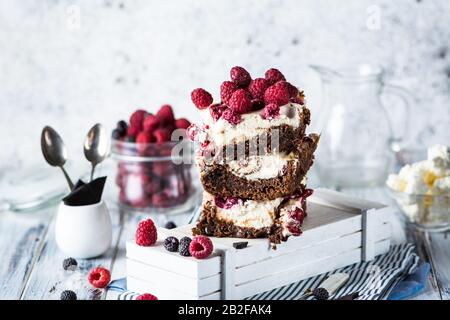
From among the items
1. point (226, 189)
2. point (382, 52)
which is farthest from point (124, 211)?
point (382, 52)

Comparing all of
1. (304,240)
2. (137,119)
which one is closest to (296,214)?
(304,240)

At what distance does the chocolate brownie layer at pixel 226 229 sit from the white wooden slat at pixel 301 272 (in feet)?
0.50

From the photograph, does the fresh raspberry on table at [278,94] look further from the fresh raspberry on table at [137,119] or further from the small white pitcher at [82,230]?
the fresh raspberry on table at [137,119]

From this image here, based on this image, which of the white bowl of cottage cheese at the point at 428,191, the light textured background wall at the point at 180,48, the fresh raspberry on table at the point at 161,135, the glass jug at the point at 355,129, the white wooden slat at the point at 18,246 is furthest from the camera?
the light textured background wall at the point at 180,48

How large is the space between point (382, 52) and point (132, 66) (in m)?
1.40

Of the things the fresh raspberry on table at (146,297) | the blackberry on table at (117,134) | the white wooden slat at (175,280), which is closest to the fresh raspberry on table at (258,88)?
the white wooden slat at (175,280)

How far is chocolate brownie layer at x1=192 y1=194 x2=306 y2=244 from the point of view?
2.86 meters

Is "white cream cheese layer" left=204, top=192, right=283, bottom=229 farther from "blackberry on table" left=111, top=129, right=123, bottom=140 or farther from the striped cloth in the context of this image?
"blackberry on table" left=111, top=129, right=123, bottom=140

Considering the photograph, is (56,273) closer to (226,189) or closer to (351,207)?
(226,189)

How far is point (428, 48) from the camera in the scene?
447 cm

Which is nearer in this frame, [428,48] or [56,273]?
[56,273]

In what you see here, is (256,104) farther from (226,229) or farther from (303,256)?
(303,256)

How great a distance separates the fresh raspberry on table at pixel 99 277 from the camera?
2.94 metres

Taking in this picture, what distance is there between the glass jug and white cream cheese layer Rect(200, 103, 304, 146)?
1.33 meters
